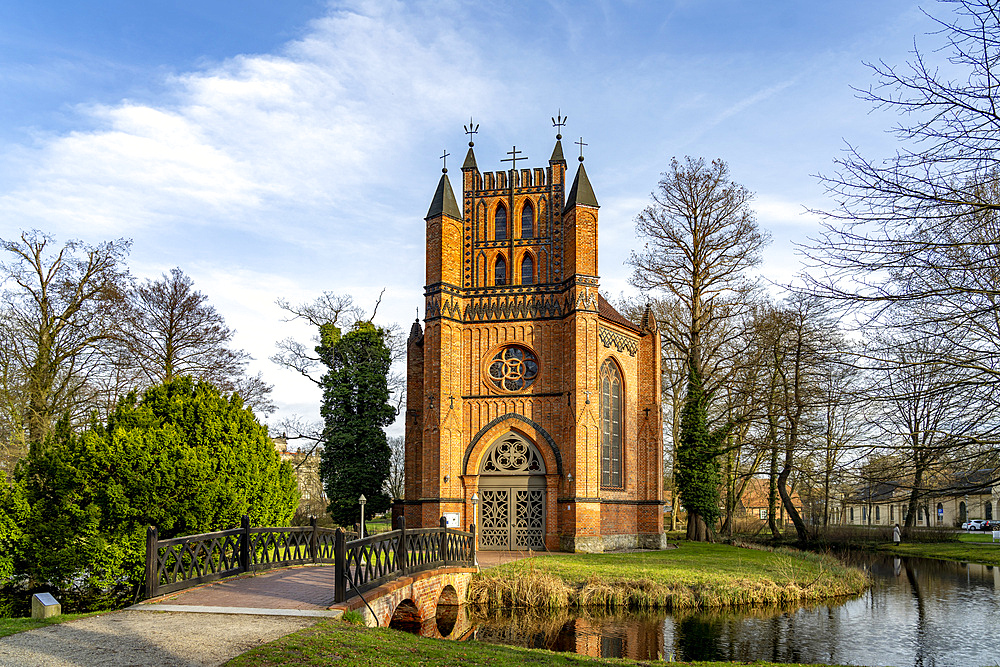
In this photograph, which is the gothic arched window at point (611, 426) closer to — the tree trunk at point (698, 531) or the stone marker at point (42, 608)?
the tree trunk at point (698, 531)

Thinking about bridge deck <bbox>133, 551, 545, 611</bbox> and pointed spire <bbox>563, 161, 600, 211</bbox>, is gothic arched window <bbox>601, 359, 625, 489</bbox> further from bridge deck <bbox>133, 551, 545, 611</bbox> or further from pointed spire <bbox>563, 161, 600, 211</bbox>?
bridge deck <bbox>133, 551, 545, 611</bbox>

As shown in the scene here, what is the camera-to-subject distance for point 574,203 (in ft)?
89.3

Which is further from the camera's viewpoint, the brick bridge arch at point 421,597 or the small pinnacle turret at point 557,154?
the small pinnacle turret at point 557,154

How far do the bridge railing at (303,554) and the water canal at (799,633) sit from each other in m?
A: 2.01

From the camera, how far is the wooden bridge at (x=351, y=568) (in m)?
11.8

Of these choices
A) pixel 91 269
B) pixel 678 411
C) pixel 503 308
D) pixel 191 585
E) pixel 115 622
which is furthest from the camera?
pixel 678 411

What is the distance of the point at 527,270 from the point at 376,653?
20.4m

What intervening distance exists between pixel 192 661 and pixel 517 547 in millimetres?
18786

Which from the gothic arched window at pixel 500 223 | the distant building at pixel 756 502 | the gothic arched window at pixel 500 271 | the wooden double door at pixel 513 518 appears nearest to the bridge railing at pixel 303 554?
the wooden double door at pixel 513 518

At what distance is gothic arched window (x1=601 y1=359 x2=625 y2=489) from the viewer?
27.7m

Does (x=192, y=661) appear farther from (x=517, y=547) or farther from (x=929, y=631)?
(x=517, y=547)

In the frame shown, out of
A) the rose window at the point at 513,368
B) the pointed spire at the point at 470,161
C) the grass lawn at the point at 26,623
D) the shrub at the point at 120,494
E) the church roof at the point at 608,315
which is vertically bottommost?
the grass lawn at the point at 26,623

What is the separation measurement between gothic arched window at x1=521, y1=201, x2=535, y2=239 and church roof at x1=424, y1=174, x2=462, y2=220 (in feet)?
8.22

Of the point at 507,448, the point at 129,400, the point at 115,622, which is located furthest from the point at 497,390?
the point at 115,622
